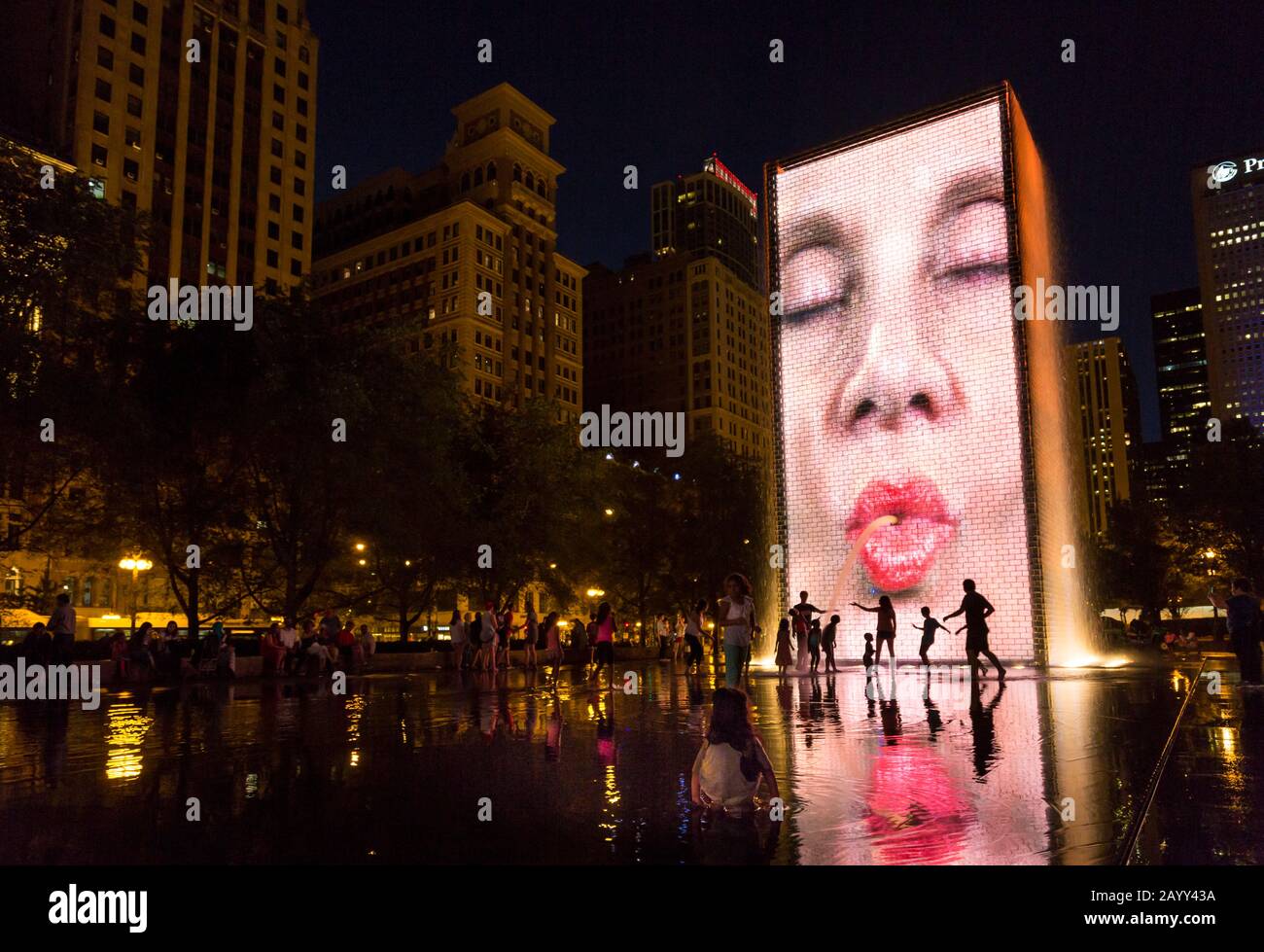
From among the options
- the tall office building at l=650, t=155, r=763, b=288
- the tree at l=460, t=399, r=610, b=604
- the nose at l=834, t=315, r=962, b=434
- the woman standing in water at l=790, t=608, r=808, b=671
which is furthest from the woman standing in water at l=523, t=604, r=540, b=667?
the tall office building at l=650, t=155, r=763, b=288

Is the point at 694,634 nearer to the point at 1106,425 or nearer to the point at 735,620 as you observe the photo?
the point at 735,620

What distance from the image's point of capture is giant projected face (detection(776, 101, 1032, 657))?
28.3m

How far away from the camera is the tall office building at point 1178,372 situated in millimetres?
124000

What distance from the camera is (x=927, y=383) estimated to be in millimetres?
29609

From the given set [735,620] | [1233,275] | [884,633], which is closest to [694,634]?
[884,633]

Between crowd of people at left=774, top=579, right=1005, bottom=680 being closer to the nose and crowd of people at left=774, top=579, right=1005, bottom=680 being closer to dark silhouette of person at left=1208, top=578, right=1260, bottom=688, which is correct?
dark silhouette of person at left=1208, top=578, right=1260, bottom=688

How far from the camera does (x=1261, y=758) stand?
8125 millimetres

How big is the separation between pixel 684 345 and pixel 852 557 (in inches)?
4040

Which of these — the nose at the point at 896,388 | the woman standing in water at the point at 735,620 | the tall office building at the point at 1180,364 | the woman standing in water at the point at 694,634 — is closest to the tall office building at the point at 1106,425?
the tall office building at the point at 1180,364

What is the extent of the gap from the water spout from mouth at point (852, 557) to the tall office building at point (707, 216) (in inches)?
6046

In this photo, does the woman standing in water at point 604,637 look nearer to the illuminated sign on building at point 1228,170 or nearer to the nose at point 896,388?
the nose at point 896,388
